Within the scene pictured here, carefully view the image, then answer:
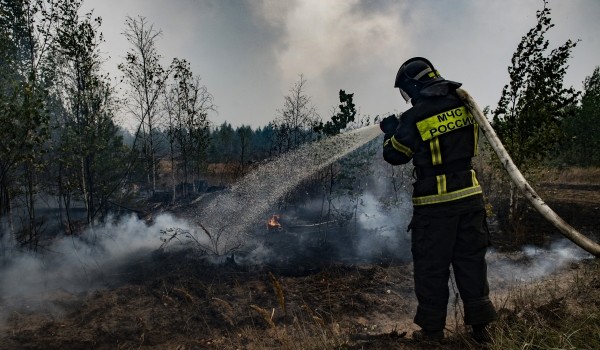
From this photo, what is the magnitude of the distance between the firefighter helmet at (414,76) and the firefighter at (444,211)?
134 mm

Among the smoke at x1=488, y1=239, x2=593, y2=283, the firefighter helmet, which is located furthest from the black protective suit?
the smoke at x1=488, y1=239, x2=593, y2=283

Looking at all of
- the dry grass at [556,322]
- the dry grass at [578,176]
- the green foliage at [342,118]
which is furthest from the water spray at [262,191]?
the dry grass at [578,176]

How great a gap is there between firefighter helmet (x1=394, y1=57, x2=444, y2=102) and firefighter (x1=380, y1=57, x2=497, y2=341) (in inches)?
5.3

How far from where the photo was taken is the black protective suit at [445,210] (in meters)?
2.69

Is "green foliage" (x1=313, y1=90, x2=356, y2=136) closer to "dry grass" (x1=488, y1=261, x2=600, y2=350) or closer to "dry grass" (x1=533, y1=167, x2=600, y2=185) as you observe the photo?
"dry grass" (x1=488, y1=261, x2=600, y2=350)

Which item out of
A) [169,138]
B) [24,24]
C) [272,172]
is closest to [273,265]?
[272,172]

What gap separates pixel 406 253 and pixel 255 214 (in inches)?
205

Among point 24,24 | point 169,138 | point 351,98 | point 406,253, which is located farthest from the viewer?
point 169,138

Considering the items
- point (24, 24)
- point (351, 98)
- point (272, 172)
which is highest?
point (24, 24)

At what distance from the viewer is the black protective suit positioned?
2.69 meters

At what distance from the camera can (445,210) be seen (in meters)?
2.70

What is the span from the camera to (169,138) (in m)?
21.7

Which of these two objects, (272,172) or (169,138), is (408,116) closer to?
(272,172)

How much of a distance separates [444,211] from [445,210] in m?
0.01
